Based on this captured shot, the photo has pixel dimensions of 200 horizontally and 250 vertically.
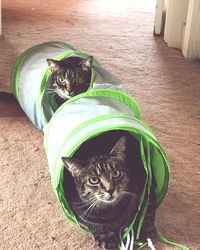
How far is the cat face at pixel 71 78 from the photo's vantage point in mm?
1646

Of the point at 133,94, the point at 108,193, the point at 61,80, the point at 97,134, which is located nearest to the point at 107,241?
the point at 108,193

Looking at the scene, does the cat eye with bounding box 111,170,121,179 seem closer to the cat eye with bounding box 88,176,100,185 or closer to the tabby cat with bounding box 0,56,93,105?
the cat eye with bounding box 88,176,100,185

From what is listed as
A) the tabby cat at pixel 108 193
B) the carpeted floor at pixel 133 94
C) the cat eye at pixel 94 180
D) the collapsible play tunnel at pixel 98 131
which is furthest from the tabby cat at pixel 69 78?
the cat eye at pixel 94 180

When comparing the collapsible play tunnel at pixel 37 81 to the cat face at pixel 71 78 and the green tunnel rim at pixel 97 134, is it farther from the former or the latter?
the green tunnel rim at pixel 97 134

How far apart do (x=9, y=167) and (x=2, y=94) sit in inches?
17.4

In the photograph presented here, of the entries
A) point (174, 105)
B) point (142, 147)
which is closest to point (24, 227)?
point (142, 147)

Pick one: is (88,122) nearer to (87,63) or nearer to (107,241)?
(107,241)

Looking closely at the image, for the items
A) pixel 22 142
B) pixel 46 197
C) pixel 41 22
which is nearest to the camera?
pixel 46 197

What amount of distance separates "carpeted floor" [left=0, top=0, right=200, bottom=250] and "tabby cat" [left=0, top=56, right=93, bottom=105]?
16cm

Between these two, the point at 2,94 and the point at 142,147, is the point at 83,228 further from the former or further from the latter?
the point at 2,94

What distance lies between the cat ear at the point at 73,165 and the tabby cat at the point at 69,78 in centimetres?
51

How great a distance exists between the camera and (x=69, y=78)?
167cm

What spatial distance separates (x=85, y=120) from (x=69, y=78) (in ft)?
1.46

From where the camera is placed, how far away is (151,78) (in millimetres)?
2111
